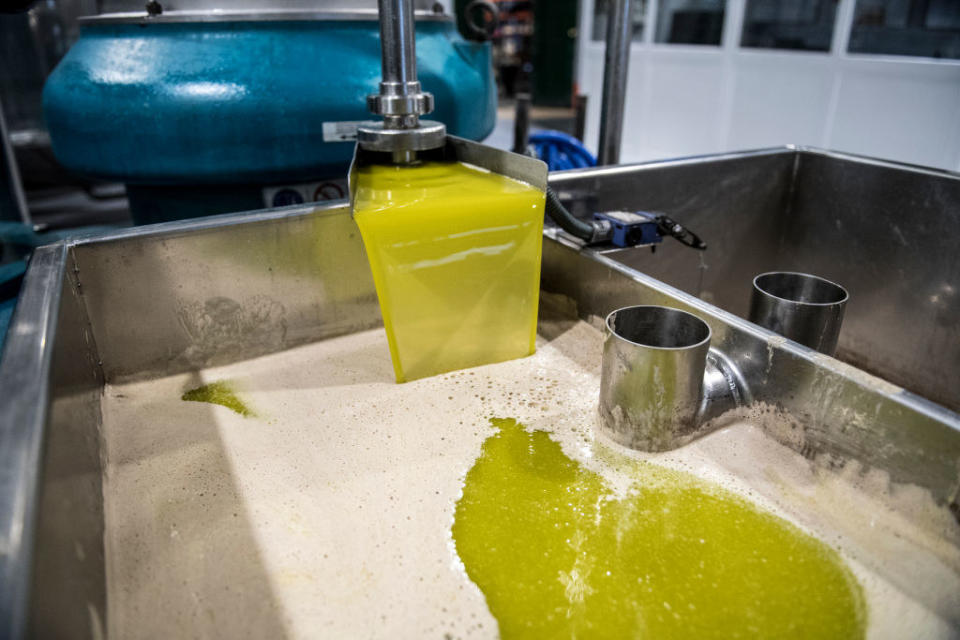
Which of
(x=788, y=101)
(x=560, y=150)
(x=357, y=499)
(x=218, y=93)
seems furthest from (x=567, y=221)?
(x=788, y=101)

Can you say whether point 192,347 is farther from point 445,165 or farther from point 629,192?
point 629,192

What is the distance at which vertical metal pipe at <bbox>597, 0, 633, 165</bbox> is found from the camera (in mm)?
1270

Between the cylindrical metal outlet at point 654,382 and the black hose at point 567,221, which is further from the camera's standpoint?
the black hose at point 567,221

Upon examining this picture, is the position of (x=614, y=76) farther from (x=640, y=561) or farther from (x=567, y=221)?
(x=640, y=561)

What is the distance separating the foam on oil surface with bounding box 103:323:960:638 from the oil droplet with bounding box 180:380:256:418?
10 millimetres

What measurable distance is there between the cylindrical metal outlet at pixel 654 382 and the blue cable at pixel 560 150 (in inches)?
52.8

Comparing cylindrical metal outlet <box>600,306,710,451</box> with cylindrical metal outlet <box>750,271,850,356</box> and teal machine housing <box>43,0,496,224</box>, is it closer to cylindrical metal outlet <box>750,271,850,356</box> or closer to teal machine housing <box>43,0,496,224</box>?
cylindrical metal outlet <box>750,271,850,356</box>

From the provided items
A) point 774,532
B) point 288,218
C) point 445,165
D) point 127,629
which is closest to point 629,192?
point 445,165

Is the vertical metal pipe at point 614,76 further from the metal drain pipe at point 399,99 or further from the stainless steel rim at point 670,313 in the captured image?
the stainless steel rim at point 670,313

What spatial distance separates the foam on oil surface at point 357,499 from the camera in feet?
1.69

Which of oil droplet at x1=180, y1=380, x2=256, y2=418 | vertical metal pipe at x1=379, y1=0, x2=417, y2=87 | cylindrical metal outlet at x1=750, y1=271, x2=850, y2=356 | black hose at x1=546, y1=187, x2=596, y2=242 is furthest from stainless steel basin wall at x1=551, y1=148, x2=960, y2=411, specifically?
oil droplet at x1=180, y1=380, x2=256, y2=418

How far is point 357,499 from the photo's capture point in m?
0.64

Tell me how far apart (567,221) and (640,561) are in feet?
1.62

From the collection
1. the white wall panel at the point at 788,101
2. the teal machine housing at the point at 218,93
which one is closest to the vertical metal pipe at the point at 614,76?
the teal machine housing at the point at 218,93
